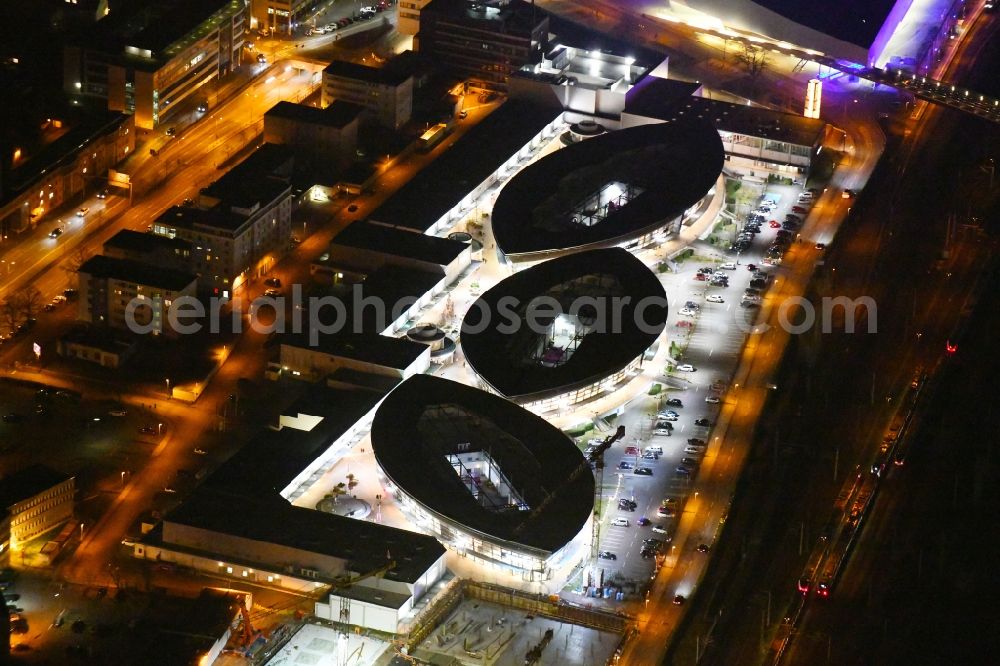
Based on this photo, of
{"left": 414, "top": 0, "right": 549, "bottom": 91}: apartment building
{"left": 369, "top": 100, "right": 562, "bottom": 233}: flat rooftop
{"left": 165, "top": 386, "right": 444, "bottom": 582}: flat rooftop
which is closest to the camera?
{"left": 165, "top": 386, "right": 444, "bottom": 582}: flat rooftop

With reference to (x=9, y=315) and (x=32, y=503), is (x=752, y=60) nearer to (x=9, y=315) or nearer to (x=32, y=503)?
Result: (x=9, y=315)

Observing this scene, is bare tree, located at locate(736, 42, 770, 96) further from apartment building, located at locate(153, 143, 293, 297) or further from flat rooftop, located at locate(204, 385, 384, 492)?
→ flat rooftop, located at locate(204, 385, 384, 492)

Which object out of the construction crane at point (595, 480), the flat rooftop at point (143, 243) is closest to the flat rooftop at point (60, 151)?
the flat rooftop at point (143, 243)

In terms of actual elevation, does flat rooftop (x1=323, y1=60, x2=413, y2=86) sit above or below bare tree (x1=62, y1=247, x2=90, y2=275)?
above

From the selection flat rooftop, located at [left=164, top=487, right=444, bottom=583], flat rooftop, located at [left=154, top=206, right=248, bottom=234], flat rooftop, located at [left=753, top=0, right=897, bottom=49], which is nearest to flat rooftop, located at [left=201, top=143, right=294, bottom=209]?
flat rooftop, located at [left=154, top=206, right=248, bottom=234]

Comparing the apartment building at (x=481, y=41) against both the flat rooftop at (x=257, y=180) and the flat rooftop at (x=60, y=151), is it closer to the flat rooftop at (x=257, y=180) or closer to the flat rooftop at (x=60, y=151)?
the flat rooftop at (x=257, y=180)

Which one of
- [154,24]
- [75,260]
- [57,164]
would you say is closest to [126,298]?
[75,260]

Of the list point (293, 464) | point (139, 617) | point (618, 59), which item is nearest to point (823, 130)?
point (618, 59)
